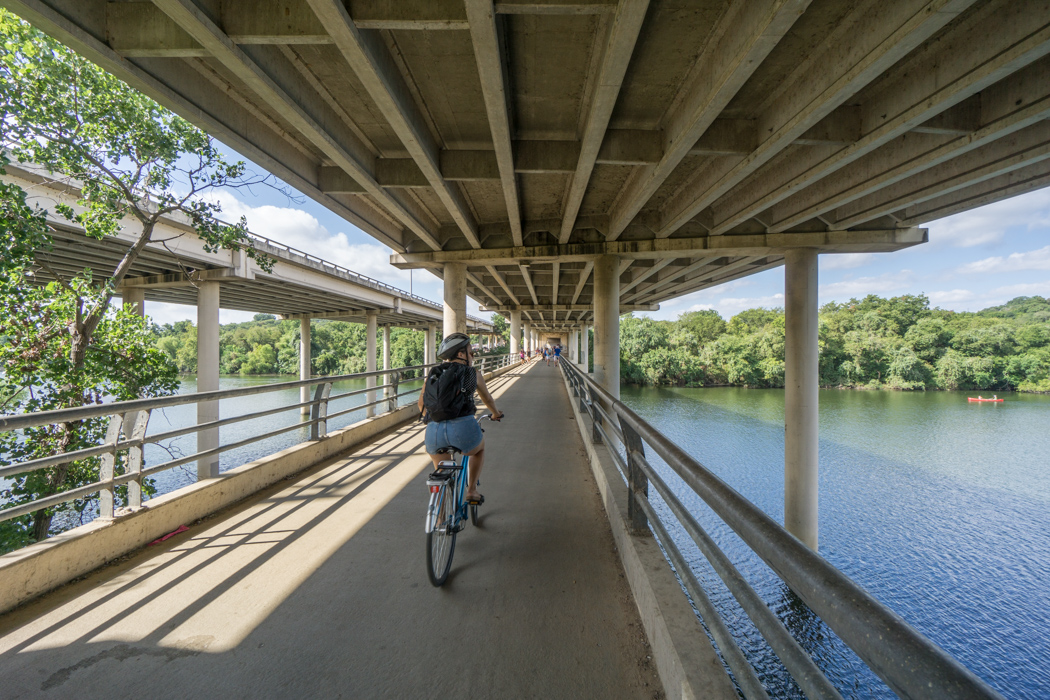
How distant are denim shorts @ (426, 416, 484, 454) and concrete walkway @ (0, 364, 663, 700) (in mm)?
886

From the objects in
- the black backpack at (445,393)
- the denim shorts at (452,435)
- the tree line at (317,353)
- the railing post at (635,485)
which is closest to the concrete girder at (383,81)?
the black backpack at (445,393)

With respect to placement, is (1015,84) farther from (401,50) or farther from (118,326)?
(118,326)

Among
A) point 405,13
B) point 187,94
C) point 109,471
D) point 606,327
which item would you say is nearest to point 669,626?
point 109,471

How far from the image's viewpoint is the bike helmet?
11.5ft

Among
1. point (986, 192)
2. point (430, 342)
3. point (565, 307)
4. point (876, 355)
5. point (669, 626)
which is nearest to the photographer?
point (669, 626)

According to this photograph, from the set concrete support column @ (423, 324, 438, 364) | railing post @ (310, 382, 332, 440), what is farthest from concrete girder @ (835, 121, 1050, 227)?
concrete support column @ (423, 324, 438, 364)

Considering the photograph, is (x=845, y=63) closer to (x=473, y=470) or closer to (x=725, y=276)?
(x=473, y=470)

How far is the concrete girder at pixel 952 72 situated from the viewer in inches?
160

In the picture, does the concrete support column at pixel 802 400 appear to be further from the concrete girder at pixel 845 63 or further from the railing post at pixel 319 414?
the railing post at pixel 319 414

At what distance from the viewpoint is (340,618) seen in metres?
2.67

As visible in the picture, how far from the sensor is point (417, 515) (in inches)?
169

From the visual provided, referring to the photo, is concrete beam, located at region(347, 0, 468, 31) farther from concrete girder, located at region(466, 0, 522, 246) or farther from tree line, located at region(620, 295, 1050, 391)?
tree line, located at region(620, 295, 1050, 391)

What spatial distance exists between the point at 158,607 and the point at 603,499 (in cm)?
365

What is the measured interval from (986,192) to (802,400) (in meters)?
5.34
